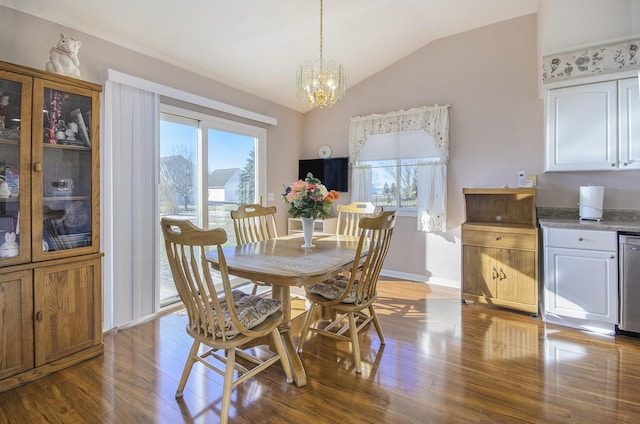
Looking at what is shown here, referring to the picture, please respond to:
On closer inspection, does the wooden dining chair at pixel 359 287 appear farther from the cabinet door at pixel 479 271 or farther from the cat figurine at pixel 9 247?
the cat figurine at pixel 9 247

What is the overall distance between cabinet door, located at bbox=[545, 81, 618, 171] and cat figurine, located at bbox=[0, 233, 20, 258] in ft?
14.4

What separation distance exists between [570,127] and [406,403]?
294cm

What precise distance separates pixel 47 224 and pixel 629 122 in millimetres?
4689

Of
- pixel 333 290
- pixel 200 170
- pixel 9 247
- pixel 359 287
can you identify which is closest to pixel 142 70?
pixel 200 170

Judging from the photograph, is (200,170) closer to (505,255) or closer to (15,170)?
(15,170)

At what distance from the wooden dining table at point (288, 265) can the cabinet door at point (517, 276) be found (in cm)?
166

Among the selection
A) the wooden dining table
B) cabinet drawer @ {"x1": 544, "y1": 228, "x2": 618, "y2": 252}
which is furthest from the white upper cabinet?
the wooden dining table

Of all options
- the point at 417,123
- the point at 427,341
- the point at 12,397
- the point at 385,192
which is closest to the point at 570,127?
the point at 417,123

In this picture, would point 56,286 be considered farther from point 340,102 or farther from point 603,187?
point 603,187

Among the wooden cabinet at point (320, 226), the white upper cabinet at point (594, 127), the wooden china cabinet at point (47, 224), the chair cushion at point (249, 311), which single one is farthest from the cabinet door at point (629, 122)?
the wooden china cabinet at point (47, 224)

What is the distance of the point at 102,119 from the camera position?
8.50 ft

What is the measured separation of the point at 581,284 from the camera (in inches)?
109

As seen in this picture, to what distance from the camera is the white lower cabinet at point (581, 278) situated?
8.70 ft

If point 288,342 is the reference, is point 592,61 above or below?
above
